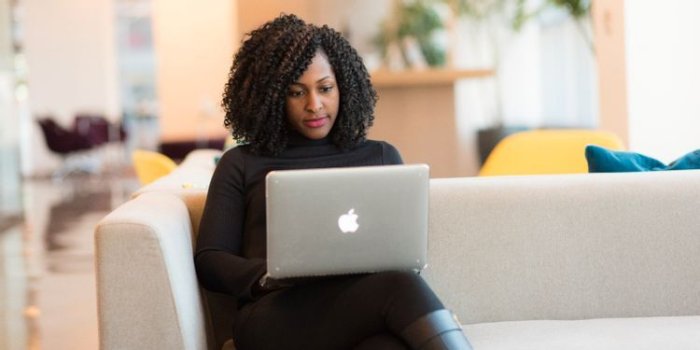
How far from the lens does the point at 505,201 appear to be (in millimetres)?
2873

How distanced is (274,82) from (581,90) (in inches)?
352

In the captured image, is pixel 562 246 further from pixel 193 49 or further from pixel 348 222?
pixel 193 49

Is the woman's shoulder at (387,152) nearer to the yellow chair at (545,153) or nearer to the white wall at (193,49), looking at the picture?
the yellow chair at (545,153)

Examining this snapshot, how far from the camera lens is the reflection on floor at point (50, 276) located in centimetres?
483

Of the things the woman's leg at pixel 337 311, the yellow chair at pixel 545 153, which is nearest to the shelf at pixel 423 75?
the yellow chair at pixel 545 153

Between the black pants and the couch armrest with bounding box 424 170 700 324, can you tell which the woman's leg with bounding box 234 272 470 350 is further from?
the couch armrest with bounding box 424 170 700 324

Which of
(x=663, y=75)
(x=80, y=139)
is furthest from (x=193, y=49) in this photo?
(x=663, y=75)

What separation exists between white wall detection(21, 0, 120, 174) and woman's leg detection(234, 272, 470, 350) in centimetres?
1888

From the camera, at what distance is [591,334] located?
2.65m

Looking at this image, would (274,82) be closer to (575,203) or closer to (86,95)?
(575,203)

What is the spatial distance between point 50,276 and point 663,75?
154 inches

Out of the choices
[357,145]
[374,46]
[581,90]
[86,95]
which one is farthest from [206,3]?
[357,145]

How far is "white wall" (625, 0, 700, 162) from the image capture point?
20.7 ft

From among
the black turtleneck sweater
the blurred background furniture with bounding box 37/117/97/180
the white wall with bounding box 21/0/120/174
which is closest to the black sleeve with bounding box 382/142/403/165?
the black turtleneck sweater
